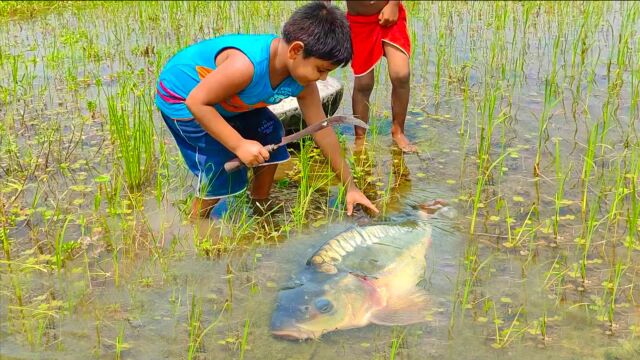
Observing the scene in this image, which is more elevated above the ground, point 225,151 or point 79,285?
point 225,151

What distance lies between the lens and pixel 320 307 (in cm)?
252

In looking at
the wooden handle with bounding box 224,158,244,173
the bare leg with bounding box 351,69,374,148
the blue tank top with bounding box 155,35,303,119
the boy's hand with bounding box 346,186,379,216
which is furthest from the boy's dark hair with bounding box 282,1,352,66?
the bare leg with bounding box 351,69,374,148

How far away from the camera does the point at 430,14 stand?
22.5 feet

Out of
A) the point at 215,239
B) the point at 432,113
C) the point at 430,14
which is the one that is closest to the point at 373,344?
the point at 215,239

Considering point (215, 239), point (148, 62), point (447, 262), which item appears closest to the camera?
point (447, 262)

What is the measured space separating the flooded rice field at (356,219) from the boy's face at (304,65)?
631mm

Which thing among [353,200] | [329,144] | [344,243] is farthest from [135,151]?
[344,243]

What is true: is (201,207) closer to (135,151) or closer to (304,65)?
(135,151)

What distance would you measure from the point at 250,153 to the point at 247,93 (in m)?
0.27

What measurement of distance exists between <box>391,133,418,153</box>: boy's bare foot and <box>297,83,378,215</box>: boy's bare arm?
0.93m

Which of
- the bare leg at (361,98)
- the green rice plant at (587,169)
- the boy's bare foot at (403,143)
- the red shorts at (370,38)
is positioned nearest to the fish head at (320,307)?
the green rice plant at (587,169)

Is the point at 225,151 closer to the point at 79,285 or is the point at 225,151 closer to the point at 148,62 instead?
the point at 79,285

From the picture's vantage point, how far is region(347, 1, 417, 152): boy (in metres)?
4.14

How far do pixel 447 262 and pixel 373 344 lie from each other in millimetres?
698
